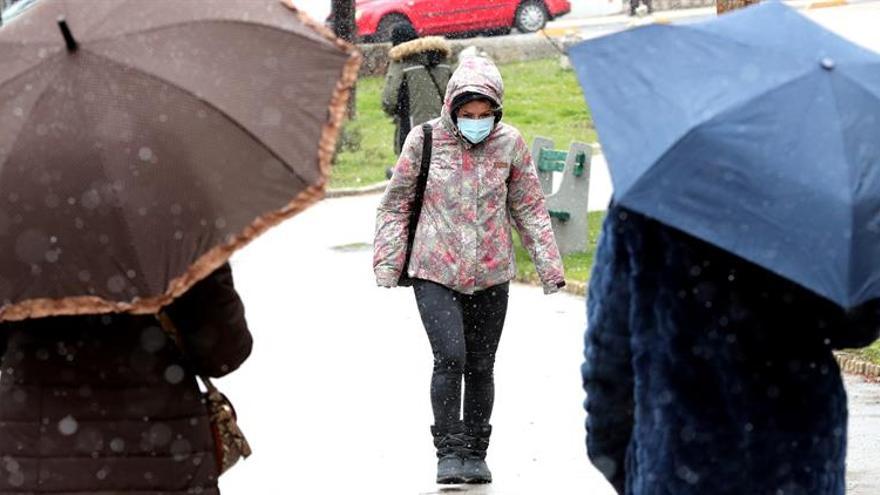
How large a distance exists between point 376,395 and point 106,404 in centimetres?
593

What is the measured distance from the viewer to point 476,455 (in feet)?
28.7

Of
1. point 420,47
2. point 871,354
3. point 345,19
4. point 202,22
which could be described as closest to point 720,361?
point 202,22

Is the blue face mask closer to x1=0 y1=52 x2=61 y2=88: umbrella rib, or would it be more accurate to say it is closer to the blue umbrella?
x1=0 y1=52 x2=61 y2=88: umbrella rib

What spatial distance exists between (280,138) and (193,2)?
16.6 inches

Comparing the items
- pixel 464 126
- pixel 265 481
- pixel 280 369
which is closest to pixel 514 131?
pixel 464 126

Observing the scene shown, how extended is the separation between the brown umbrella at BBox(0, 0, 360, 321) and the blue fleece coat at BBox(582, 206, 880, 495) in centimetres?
76

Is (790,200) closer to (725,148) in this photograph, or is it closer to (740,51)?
(725,148)

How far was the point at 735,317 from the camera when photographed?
4.33 meters

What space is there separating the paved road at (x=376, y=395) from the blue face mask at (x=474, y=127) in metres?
1.49

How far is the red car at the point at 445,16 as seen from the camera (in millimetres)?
32156

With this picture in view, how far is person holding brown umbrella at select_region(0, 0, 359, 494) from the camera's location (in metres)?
4.45

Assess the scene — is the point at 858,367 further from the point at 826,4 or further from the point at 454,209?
the point at 826,4

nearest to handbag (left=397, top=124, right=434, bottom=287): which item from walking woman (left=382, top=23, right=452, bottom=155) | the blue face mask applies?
the blue face mask

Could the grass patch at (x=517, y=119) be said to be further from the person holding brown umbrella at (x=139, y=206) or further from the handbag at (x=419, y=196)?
the person holding brown umbrella at (x=139, y=206)
